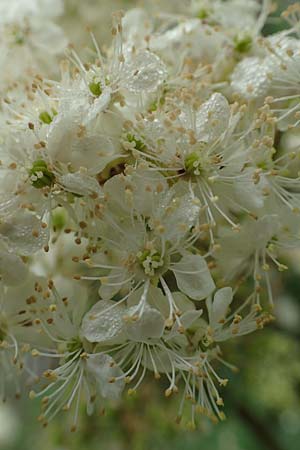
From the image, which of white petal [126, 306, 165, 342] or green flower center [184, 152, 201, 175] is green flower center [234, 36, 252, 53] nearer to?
green flower center [184, 152, 201, 175]

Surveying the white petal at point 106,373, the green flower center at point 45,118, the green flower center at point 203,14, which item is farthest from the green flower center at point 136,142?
the green flower center at point 203,14

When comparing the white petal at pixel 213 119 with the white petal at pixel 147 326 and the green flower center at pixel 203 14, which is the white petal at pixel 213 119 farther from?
the green flower center at pixel 203 14

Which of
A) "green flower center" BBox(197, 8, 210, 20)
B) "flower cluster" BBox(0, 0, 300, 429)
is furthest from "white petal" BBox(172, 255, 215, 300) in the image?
"green flower center" BBox(197, 8, 210, 20)

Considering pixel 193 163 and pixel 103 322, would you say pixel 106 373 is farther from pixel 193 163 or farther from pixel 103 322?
pixel 193 163

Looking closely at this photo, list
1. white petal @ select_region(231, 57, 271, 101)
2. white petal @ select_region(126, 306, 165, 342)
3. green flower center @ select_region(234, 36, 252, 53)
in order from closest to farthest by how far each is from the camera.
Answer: white petal @ select_region(126, 306, 165, 342), white petal @ select_region(231, 57, 271, 101), green flower center @ select_region(234, 36, 252, 53)

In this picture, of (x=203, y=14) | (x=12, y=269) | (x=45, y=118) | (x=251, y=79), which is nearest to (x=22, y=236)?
(x=12, y=269)

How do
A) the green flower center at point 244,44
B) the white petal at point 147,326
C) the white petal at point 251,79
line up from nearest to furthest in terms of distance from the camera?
1. the white petal at point 147,326
2. the white petal at point 251,79
3. the green flower center at point 244,44

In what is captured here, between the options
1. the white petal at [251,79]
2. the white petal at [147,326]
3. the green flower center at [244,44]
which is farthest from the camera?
the green flower center at [244,44]
